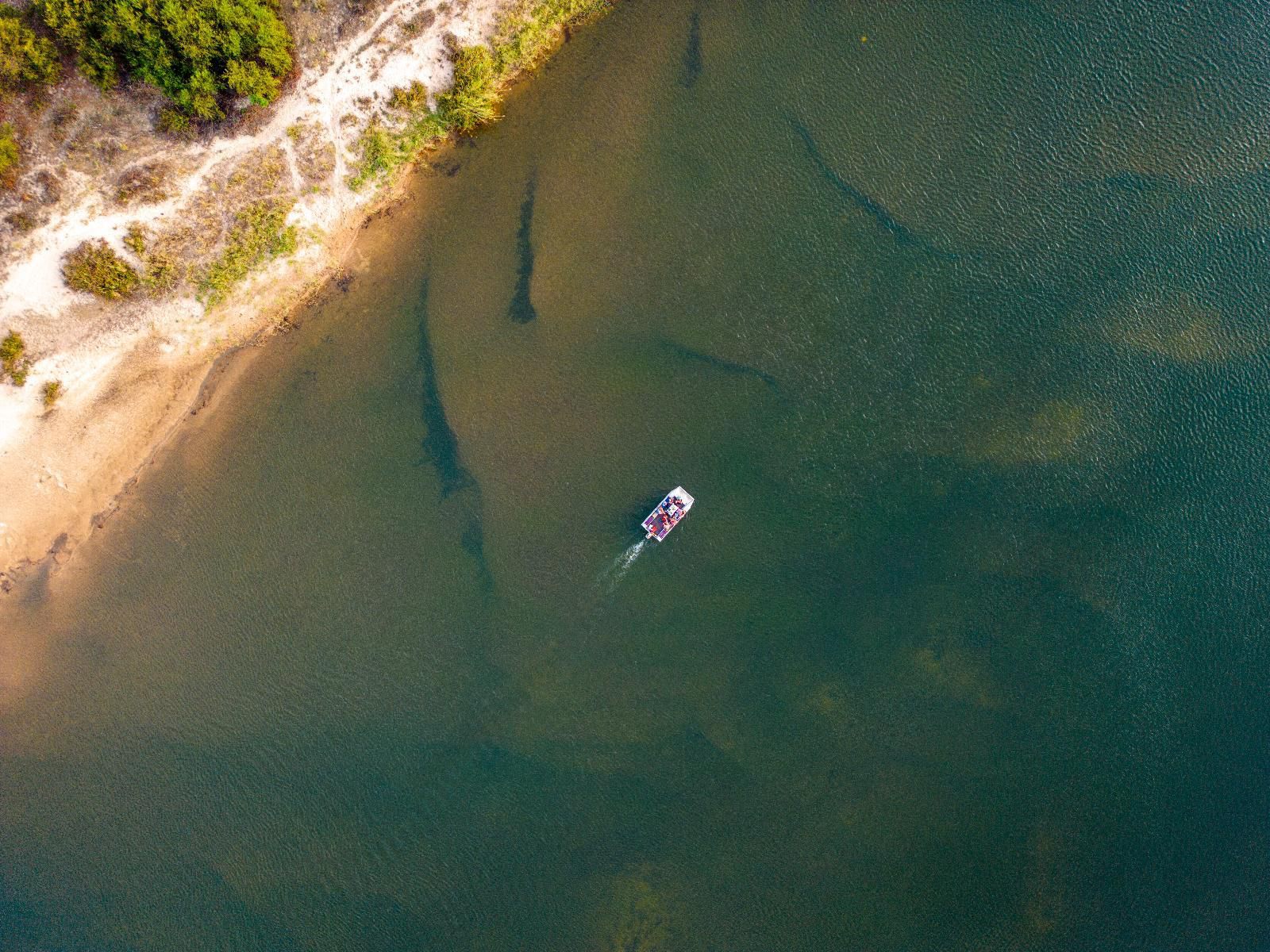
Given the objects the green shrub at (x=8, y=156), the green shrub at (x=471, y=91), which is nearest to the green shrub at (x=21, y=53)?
the green shrub at (x=8, y=156)

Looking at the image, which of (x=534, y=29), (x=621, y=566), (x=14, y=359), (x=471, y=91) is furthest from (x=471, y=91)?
(x=14, y=359)

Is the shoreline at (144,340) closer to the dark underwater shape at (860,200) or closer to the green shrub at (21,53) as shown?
the green shrub at (21,53)

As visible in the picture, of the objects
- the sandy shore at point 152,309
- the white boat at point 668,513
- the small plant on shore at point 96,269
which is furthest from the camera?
the white boat at point 668,513

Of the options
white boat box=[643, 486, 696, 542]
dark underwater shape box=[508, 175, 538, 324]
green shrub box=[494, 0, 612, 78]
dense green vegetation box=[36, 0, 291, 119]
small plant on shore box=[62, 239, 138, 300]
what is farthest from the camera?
dark underwater shape box=[508, 175, 538, 324]

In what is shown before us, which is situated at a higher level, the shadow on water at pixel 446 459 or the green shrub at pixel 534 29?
the green shrub at pixel 534 29

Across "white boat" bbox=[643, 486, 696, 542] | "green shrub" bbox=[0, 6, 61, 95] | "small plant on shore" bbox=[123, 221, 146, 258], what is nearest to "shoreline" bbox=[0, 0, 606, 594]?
"small plant on shore" bbox=[123, 221, 146, 258]

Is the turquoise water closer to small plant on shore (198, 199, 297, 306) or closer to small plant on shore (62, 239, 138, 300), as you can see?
small plant on shore (198, 199, 297, 306)
